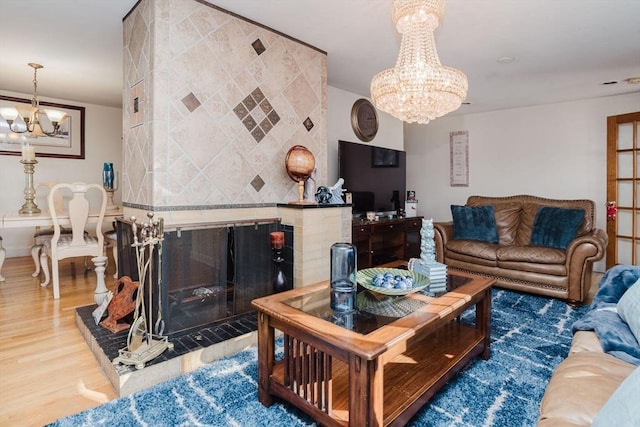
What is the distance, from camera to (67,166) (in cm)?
501

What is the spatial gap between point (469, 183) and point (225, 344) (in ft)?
15.0

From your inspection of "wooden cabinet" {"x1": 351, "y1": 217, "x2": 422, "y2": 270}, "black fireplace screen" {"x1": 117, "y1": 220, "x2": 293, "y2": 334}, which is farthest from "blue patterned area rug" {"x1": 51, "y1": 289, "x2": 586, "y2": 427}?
"wooden cabinet" {"x1": 351, "y1": 217, "x2": 422, "y2": 270}

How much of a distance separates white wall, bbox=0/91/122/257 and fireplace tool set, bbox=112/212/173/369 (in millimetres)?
4090

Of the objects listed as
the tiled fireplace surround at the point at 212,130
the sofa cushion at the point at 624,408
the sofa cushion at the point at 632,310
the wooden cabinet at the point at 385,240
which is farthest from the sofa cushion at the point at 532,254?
the sofa cushion at the point at 624,408

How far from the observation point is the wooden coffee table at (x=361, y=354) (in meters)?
1.19

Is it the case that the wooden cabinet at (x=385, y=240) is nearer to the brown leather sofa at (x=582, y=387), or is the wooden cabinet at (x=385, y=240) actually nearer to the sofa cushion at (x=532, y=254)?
the sofa cushion at (x=532, y=254)

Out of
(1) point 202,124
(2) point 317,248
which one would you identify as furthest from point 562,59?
(1) point 202,124

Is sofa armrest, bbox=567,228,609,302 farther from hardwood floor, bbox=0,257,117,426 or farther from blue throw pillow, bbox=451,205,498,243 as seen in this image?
hardwood floor, bbox=0,257,117,426

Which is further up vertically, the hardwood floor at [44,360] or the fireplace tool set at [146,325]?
the fireplace tool set at [146,325]

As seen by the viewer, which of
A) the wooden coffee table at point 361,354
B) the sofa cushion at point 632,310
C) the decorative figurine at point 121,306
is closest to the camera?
the wooden coffee table at point 361,354

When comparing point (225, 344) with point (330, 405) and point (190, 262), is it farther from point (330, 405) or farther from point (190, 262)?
point (330, 405)

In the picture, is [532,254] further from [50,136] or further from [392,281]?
[50,136]

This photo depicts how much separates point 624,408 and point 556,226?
3.40m

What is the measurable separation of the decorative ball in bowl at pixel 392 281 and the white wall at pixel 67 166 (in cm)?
511
